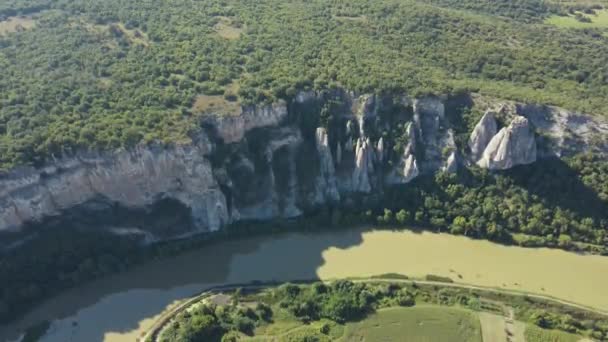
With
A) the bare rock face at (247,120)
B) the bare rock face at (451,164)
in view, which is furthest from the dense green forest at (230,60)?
the bare rock face at (451,164)

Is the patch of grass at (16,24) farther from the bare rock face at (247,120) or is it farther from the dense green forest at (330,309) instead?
the dense green forest at (330,309)

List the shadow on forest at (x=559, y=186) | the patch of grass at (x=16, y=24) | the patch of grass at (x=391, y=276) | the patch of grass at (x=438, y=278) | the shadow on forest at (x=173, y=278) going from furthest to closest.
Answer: the patch of grass at (x=16, y=24)
the shadow on forest at (x=559, y=186)
the patch of grass at (x=391, y=276)
the patch of grass at (x=438, y=278)
the shadow on forest at (x=173, y=278)

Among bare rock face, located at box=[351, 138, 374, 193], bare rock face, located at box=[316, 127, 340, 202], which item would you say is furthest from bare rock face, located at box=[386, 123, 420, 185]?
bare rock face, located at box=[316, 127, 340, 202]

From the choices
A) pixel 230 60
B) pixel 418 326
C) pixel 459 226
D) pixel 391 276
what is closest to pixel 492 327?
pixel 418 326

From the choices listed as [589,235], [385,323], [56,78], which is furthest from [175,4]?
[589,235]

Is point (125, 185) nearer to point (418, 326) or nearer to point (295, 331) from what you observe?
point (295, 331)

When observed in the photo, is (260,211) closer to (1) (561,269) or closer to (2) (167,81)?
(2) (167,81)
